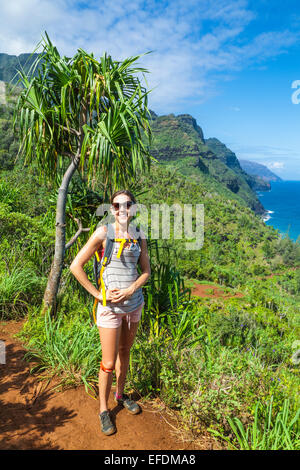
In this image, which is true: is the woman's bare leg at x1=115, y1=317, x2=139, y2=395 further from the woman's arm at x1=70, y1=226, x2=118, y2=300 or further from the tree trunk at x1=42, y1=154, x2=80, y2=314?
the tree trunk at x1=42, y1=154, x2=80, y2=314

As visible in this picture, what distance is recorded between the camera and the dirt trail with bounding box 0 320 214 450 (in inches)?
68.7

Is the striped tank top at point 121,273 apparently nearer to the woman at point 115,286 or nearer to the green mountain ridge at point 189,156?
the woman at point 115,286

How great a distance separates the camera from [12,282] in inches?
127

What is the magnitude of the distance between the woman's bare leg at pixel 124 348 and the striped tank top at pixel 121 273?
0.18 m

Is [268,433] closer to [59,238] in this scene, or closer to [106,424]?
[106,424]

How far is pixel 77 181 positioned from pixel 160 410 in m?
2.60

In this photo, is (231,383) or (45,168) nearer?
(231,383)

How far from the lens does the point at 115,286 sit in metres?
1.76

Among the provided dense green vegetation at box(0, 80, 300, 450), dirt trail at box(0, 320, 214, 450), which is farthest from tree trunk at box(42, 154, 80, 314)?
dirt trail at box(0, 320, 214, 450)

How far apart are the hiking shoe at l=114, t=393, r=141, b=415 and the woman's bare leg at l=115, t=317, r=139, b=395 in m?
0.08

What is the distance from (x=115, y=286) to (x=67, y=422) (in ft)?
3.42

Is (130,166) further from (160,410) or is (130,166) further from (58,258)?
(160,410)
